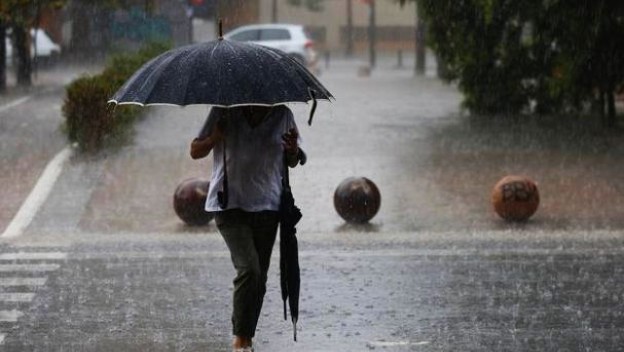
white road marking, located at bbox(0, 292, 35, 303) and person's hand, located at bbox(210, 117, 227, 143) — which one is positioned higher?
person's hand, located at bbox(210, 117, 227, 143)

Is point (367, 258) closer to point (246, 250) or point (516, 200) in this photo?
point (516, 200)

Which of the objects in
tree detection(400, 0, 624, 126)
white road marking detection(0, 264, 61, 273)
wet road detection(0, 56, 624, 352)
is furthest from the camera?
tree detection(400, 0, 624, 126)

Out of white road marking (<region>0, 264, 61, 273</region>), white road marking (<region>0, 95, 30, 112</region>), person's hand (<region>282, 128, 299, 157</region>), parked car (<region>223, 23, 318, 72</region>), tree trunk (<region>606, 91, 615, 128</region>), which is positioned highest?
person's hand (<region>282, 128, 299, 157</region>)

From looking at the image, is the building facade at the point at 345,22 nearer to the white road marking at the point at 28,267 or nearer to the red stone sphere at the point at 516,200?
the red stone sphere at the point at 516,200

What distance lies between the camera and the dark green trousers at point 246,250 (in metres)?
7.45

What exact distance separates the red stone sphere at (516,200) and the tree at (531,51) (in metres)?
5.50

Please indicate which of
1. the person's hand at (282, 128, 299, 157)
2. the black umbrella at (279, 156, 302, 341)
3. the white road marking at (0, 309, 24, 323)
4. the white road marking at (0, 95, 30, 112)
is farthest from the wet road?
the white road marking at (0, 95, 30, 112)

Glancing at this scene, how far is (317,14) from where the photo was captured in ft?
272

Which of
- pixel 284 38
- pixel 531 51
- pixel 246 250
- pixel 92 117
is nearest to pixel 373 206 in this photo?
pixel 246 250

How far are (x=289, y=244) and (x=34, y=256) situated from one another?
16.7 feet

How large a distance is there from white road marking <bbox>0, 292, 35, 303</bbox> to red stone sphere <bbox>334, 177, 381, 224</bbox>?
183 inches

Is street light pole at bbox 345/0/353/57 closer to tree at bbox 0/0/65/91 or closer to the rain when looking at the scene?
tree at bbox 0/0/65/91

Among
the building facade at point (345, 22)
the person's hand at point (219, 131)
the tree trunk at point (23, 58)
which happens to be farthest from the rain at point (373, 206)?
the building facade at point (345, 22)

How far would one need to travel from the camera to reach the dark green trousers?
7.45m
